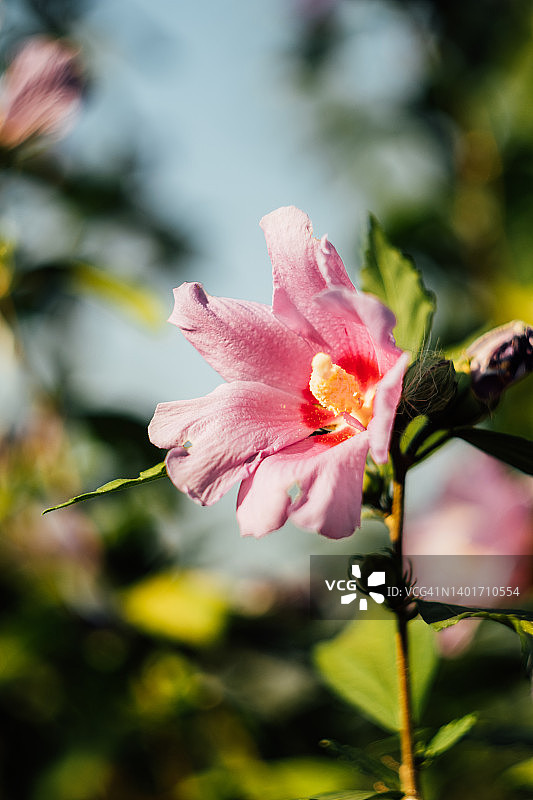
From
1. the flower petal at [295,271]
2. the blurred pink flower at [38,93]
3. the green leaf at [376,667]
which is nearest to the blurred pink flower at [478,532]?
the green leaf at [376,667]

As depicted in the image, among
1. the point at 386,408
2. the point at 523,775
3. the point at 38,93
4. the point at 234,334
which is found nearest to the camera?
the point at 386,408

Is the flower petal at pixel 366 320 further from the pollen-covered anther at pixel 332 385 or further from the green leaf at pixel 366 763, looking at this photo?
the green leaf at pixel 366 763

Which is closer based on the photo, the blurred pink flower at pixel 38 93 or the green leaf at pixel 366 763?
the green leaf at pixel 366 763

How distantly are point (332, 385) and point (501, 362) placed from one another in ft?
0.37

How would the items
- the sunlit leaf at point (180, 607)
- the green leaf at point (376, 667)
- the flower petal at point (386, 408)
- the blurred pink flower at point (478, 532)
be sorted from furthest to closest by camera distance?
the sunlit leaf at point (180, 607), the blurred pink flower at point (478, 532), the green leaf at point (376, 667), the flower petal at point (386, 408)

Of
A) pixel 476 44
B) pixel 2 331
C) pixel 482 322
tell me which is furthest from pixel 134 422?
pixel 476 44

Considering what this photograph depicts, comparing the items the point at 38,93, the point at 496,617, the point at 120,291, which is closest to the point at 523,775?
the point at 496,617

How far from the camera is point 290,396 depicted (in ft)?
1.76

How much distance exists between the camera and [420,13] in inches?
72.7

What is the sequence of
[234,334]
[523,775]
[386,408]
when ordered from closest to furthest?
[386,408], [234,334], [523,775]

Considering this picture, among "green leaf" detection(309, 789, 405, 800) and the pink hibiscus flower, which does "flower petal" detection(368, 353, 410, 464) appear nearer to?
the pink hibiscus flower

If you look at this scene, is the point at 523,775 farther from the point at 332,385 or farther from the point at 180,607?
the point at 180,607

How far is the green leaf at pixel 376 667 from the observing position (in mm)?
659

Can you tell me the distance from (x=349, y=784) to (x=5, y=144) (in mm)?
978
